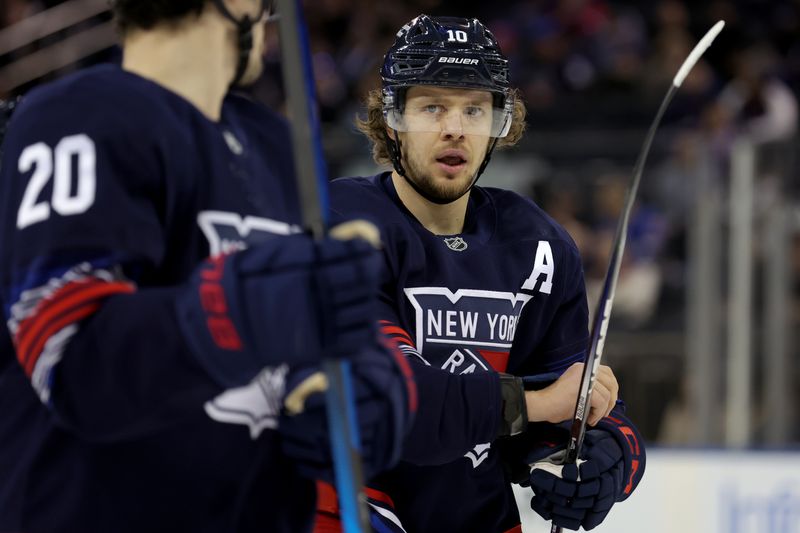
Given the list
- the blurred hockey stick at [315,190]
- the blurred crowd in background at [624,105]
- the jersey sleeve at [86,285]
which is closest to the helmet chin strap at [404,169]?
the blurred hockey stick at [315,190]

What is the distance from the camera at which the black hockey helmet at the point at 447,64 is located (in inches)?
92.3

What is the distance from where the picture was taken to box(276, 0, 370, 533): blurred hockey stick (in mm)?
1351

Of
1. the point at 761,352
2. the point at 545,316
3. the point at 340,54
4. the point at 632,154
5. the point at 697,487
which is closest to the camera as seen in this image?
the point at 545,316

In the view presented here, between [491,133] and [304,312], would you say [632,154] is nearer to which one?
[491,133]

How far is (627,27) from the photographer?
7.79 metres

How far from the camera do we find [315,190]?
1350mm

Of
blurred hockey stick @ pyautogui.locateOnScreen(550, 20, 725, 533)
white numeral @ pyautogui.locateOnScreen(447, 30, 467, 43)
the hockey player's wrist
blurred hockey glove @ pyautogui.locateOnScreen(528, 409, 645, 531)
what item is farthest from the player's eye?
blurred hockey glove @ pyautogui.locateOnScreen(528, 409, 645, 531)

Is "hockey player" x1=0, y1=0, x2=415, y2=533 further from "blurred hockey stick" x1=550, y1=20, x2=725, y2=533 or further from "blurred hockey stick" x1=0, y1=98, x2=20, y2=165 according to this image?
"blurred hockey stick" x1=550, y1=20, x2=725, y2=533

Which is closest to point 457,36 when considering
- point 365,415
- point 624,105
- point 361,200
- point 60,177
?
point 361,200

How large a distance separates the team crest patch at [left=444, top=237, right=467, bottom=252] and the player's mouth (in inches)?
4.6

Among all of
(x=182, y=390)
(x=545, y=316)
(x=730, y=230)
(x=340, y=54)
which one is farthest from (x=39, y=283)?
(x=340, y=54)

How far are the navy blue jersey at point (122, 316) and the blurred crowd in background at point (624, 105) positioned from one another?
3.63 meters

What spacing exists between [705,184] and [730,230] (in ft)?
0.66

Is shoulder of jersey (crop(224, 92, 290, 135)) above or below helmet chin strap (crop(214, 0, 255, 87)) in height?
below
